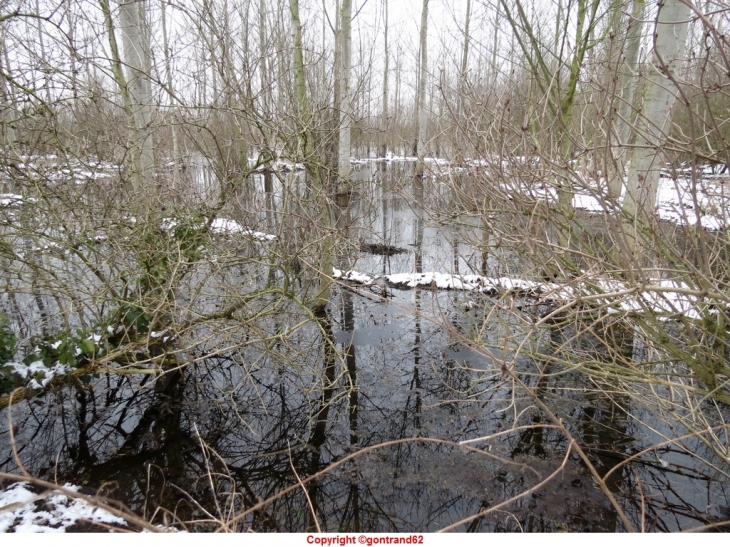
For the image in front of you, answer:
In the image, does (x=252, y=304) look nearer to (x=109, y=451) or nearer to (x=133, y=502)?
(x=109, y=451)

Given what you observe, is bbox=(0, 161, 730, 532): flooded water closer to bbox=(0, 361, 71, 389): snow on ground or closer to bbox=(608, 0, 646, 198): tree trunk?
bbox=(0, 361, 71, 389): snow on ground

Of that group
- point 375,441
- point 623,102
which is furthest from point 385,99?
point 375,441

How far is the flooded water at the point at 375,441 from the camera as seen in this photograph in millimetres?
3072

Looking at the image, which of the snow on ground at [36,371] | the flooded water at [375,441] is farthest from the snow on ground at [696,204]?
the snow on ground at [36,371]

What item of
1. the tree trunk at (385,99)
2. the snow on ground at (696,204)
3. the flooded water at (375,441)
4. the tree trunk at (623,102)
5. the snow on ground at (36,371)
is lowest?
the flooded water at (375,441)

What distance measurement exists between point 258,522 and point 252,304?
2.68 m

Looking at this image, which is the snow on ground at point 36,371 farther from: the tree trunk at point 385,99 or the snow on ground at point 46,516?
the tree trunk at point 385,99

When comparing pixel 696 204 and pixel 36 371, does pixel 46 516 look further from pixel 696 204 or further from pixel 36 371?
pixel 696 204

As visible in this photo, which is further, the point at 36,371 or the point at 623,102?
the point at 623,102

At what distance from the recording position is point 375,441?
380cm

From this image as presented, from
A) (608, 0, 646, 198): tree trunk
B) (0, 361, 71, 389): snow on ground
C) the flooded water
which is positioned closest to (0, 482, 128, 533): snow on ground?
the flooded water

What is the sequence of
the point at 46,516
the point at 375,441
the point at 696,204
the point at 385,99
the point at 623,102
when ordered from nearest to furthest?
the point at 696,204 < the point at 46,516 < the point at 375,441 < the point at 623,102 < the point at 385,99

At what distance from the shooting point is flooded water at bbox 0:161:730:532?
3072 millimetres
